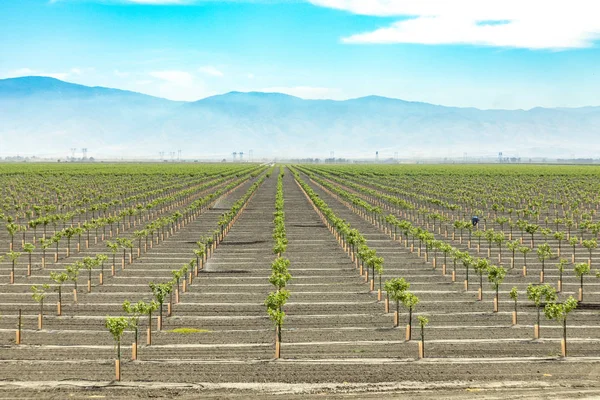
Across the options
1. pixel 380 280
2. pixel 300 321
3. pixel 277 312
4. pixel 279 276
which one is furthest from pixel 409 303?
pixel 279 276

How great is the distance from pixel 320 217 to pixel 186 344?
40024 millimetres

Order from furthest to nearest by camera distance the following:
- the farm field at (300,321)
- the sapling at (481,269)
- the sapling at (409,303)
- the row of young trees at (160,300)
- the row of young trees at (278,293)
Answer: the sapling at (481,269) → the sapling at (409,303) → the row of young trees at (278,293) → the row of young trees at (160,300) → the farm field at (300,321)

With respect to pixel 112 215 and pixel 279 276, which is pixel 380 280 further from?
pixel 112 215

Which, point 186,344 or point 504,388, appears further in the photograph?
point 186,344

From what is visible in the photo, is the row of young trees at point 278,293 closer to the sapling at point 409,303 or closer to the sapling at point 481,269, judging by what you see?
the sapling at point 409,303

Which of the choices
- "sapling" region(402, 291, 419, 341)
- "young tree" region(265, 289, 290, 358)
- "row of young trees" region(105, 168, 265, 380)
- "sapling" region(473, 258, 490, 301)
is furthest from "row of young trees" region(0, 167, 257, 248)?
"sapling" region(402, 291, 419, 341)

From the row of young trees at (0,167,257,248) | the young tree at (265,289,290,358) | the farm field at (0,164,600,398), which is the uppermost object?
the row of young trees at (0,167,257,248)

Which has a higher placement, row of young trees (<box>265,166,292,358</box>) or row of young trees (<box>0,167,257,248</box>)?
row of young trees (<box>0,167,257,248</box>)

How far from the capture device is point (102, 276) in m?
32.9

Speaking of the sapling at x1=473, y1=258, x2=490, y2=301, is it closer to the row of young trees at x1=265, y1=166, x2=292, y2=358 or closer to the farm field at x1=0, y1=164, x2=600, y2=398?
the farm field at x1=0, y1=164, x2=600, y2=398

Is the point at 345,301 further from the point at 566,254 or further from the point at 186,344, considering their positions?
the point at 566,254

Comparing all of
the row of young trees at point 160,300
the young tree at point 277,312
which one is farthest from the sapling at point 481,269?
the row of young trees at point 160,300

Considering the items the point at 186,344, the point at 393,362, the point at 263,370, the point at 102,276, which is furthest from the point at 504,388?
the point at 102,276

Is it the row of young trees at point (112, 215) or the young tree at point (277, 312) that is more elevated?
the row of young trees at point (112, 215)
